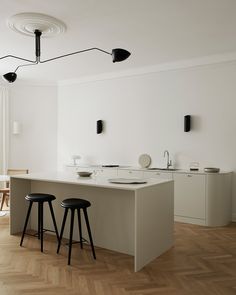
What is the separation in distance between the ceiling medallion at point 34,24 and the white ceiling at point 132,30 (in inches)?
2.9

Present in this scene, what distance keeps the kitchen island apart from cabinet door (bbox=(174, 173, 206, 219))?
49.1 inches

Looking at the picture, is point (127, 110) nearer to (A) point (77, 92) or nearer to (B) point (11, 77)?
(A) point (77, 92)

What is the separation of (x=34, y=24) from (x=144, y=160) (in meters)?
3.17

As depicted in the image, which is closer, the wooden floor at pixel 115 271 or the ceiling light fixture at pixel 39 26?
the wooden floor at pixel 115 271

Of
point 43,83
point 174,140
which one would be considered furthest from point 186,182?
point 43,83

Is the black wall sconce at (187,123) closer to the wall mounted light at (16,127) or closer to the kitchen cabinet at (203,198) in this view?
the kitchen cabinet at (203,198)

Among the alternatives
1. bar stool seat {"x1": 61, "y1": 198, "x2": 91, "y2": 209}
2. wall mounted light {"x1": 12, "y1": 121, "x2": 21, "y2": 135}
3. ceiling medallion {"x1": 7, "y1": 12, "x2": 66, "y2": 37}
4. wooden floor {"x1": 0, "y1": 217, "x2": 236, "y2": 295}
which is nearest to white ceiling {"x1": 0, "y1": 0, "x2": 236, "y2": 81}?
ceiling medallion {"x1": 7, "y1": 12, "x2": 66, "y2": 37}

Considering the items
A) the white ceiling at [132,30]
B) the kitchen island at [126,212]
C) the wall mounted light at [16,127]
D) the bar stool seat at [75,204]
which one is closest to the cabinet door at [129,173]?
the kitchen island at [126,212]

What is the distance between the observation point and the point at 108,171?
5.96m

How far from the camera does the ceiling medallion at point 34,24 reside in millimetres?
3611

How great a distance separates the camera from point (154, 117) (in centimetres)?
600

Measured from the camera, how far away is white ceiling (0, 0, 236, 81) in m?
3.39

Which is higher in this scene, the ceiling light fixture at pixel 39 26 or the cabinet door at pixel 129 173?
the ceiling light fixture at pixel 39 26

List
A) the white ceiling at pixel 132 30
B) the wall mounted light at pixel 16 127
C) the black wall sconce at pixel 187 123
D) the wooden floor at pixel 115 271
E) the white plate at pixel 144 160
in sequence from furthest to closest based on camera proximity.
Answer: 1. the wall mounted light at pixel 16 127
2. the white plate at pixel 144 160
3. the black wall sconce at pixel 187 123
4. the white ceiling at pixel 132 30
5. the wooden floor at pixel 115 271
